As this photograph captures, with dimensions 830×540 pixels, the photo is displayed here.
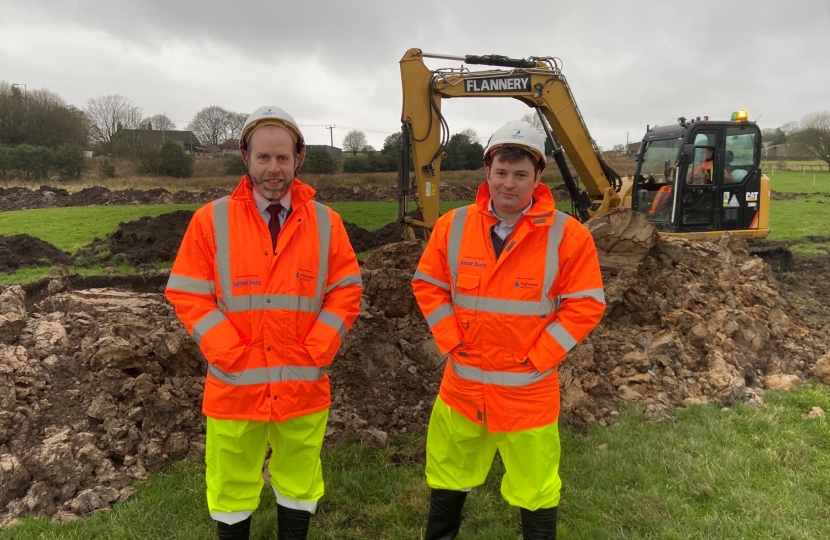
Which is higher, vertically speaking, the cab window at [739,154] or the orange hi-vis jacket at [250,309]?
the cab window at [739,154]

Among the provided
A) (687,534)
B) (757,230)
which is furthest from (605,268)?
(757,230)

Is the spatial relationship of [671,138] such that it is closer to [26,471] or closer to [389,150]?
[26,471]

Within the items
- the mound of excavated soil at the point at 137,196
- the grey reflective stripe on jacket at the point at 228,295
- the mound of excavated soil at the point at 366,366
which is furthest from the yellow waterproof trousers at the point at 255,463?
the mound of excavated soil at the point at 137,196

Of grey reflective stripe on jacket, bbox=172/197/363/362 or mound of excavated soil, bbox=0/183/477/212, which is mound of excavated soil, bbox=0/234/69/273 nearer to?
grey reflective stripe on jacket, bbox=172/197/363/362

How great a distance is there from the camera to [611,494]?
345 cm

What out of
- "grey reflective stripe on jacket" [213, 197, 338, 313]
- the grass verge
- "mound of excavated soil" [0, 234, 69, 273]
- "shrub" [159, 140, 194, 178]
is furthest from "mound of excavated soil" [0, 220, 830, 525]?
"shrub" [159, 140, 194, 178]

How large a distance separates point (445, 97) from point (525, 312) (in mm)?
5778

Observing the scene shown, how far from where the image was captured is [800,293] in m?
8.90

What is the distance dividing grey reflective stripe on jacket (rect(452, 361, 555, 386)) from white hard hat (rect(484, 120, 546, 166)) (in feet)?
3.44

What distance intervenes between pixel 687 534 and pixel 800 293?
780 cm

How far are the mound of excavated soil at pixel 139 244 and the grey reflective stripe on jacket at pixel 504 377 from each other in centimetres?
890

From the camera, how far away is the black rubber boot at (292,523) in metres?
2.60

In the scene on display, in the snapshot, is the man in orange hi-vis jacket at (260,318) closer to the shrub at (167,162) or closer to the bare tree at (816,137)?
the shrub at (167,162)

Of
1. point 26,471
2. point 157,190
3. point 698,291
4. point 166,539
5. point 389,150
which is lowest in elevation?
point 166,539
